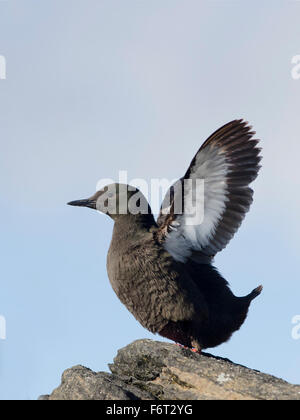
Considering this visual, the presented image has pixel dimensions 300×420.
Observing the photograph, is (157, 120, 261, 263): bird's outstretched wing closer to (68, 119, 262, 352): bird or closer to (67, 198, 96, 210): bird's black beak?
(68, 119, 262, 352): bird

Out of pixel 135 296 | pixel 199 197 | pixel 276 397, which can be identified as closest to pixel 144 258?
pixel 135 296

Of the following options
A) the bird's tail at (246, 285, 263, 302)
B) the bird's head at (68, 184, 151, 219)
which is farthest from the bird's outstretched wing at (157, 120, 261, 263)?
the bird's tail at (246, 285, 263, 302)

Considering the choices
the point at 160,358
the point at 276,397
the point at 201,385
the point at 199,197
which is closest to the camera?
the point at 276,397

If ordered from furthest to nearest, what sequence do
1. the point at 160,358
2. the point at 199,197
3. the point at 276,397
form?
the point at 199,197
the point at 160,358
the point at 276,397

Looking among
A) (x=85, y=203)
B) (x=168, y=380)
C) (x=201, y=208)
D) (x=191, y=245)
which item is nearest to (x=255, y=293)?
(x=191, y=245)

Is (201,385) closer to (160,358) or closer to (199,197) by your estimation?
(160,358)

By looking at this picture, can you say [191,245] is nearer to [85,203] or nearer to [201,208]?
[201,208]

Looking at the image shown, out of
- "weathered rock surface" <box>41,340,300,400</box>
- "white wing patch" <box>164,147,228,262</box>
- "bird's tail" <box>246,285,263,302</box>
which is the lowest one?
"weathered rock surface" <box>41,340,300,400</box>
